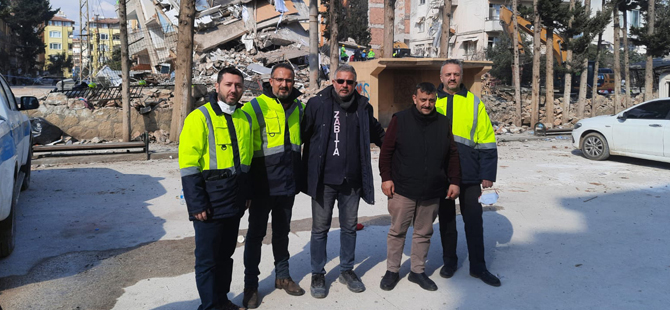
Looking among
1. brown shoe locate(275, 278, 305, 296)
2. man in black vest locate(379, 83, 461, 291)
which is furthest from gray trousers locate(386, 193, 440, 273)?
brown shoe locate(275, 278, 305, 296)

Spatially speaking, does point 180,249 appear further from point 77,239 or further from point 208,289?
point 208,289

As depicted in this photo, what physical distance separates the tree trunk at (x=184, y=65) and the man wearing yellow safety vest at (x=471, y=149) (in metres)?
10.2

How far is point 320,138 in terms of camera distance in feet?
13.6

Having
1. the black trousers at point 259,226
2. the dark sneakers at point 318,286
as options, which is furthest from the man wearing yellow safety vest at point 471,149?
the black trousers at point 259,226

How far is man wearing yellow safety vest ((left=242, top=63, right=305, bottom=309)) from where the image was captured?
3.89 meters

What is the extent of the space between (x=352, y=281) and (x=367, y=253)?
3.28ft

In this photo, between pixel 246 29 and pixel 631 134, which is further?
pixel 246 29

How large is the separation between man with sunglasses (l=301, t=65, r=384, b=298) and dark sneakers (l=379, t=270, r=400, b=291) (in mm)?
181

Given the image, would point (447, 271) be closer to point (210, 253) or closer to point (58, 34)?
point (210, 253)

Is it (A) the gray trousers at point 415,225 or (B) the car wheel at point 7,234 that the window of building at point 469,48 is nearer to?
(A) the gray trousers at point 415,225

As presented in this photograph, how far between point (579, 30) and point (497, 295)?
20649mm

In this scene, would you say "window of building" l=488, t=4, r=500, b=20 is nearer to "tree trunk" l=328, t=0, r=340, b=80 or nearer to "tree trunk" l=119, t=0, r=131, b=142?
"tree trunk" l=328, t=0, r=340, b=80

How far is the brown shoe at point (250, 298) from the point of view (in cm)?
385

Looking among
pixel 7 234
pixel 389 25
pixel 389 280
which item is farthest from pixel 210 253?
pixel 389 25
